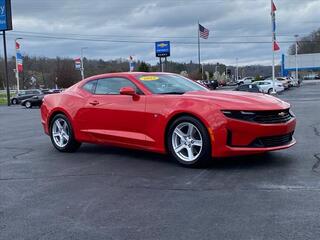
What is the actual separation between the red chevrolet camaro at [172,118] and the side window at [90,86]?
20 mm

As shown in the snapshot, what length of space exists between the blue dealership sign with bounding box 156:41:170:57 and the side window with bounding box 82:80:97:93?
38.5 meters

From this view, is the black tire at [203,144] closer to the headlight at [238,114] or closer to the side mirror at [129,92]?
the headlight at [238,114]

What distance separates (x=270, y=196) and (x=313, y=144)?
3.81 m

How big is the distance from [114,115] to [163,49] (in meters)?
39.9

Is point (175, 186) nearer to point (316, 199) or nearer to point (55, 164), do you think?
point (316, 199)

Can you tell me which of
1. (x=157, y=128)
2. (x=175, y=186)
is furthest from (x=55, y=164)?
(x=175, y=186)

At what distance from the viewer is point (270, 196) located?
16.3 ft

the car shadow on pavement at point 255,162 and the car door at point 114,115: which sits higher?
the car door at point 114,115

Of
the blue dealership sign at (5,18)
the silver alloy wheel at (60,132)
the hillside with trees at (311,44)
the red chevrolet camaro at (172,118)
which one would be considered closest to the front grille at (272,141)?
the red chevrolet camaro at (172,118)

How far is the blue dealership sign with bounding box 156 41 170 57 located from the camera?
152 feet

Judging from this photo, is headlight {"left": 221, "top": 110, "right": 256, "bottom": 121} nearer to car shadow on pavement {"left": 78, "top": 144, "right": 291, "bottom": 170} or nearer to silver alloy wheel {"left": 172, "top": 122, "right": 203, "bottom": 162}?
silver alloy wheel {"left": 172, "top": 122, "right": 203, "bottom": 162}

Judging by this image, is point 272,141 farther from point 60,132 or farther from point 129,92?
point 60,132

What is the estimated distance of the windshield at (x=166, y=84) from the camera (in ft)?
23.6

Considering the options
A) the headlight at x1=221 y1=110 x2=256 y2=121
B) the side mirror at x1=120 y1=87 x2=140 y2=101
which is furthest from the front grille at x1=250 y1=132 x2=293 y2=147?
the side mirror at x1=120 y1=87 x2=140 y2=101
